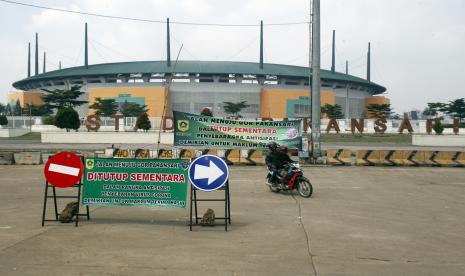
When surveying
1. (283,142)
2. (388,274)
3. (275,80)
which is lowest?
(388,274)

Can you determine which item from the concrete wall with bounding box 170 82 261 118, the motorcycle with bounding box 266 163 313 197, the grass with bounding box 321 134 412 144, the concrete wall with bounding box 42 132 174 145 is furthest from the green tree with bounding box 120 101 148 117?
the motorcycle with bounding box 266 163 313 197

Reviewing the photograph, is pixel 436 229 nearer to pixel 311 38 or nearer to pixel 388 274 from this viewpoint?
pixel 388 274

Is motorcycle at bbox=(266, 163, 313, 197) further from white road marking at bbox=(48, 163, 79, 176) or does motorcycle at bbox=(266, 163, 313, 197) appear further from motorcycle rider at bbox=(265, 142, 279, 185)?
white road marking at bbox=(48, 163, 79, 176)

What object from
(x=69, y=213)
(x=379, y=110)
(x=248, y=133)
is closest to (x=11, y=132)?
(x=248, y=133)

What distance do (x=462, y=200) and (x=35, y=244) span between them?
10.7 metres

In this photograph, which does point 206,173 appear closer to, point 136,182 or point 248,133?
point 136,182

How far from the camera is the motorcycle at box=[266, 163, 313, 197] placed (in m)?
13.2

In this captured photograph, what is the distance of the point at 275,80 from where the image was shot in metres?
105

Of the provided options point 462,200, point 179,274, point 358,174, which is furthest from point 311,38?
point 179,274

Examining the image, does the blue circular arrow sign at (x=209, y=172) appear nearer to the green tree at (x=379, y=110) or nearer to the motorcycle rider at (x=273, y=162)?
the motorcycle rider at (x=273, y=162)

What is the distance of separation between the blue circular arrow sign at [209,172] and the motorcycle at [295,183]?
5.01 metres

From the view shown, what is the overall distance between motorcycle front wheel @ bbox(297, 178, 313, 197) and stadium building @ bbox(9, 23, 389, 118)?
75411 millimetres

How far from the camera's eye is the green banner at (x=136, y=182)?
8.98m

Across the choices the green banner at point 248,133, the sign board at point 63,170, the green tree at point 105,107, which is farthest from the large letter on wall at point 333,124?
the sign board at point 63,170
